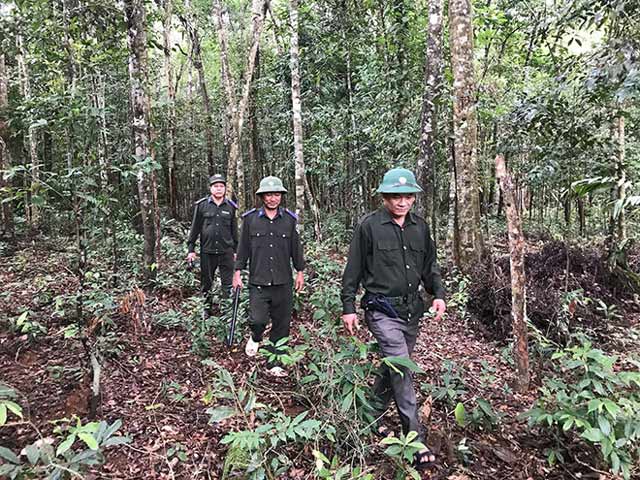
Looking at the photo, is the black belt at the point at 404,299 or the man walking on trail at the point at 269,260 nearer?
the black belt at the point at 404,299

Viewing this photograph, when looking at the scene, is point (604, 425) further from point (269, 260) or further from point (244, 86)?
point (244, 86)

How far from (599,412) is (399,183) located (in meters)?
2.14

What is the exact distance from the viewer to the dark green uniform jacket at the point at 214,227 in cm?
673

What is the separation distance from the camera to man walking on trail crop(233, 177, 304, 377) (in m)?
5.10

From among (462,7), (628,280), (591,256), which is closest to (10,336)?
(462,7)

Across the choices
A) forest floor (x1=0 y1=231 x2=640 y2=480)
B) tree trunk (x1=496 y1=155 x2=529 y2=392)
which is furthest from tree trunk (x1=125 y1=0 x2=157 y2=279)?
tree trunk (x1=496 y1=155 x2=529 y2=392)

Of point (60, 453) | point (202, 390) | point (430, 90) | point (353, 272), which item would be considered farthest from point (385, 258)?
point (430, 90)

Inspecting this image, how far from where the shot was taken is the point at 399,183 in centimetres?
372

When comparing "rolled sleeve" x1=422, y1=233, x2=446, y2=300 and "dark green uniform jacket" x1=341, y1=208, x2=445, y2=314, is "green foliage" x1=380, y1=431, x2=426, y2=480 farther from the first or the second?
"rolled sleeve" x1=422, y1=233, x2=446, y2=300

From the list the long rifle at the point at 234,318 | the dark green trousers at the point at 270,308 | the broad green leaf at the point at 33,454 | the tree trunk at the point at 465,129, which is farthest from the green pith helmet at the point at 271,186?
the tree trunk at the point at 465,129

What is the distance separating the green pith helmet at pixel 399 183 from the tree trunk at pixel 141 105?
136 inches

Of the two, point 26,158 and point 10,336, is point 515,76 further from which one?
point 26,158

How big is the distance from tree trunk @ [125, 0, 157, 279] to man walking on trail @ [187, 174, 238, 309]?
2.31 feet

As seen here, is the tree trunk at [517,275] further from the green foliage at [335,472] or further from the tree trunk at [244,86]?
the tree trunk at [244,86]
